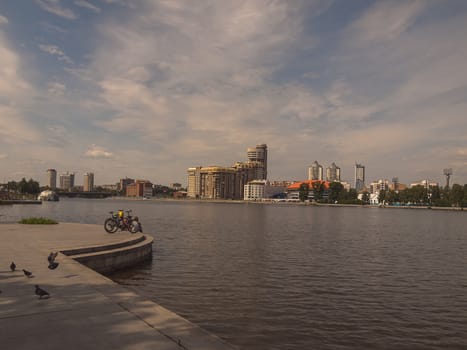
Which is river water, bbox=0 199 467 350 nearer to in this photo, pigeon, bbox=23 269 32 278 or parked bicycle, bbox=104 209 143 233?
parked bicycle, bbox=104 209 143 233

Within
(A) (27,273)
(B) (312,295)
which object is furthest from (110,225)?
(B) (312,295)

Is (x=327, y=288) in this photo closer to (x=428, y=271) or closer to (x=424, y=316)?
(x=424, y=316)

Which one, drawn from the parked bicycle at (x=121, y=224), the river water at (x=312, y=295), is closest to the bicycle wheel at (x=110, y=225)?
the parked bicycle at (x=121, y=224)

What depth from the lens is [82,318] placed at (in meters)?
9.20

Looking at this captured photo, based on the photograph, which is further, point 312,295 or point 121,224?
point 121,224

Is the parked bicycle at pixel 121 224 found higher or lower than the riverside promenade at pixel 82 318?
higher

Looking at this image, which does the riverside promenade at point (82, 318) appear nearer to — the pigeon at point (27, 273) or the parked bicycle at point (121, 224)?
the pigeon at point (27, 273)

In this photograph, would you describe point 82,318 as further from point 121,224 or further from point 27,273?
point 121,224

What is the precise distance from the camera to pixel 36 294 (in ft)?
35.8

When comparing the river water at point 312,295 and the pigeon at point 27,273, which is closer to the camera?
the pigeon at point 27,273

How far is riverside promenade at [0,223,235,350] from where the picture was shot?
7.71 m

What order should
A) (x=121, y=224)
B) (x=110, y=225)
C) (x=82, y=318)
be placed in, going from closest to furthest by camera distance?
(x=82, y=318), (x=110, y=225), (x=121, y=224)

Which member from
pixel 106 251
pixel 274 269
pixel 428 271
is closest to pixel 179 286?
pixel 106 251

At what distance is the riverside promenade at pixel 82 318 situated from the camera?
25.3 feet
